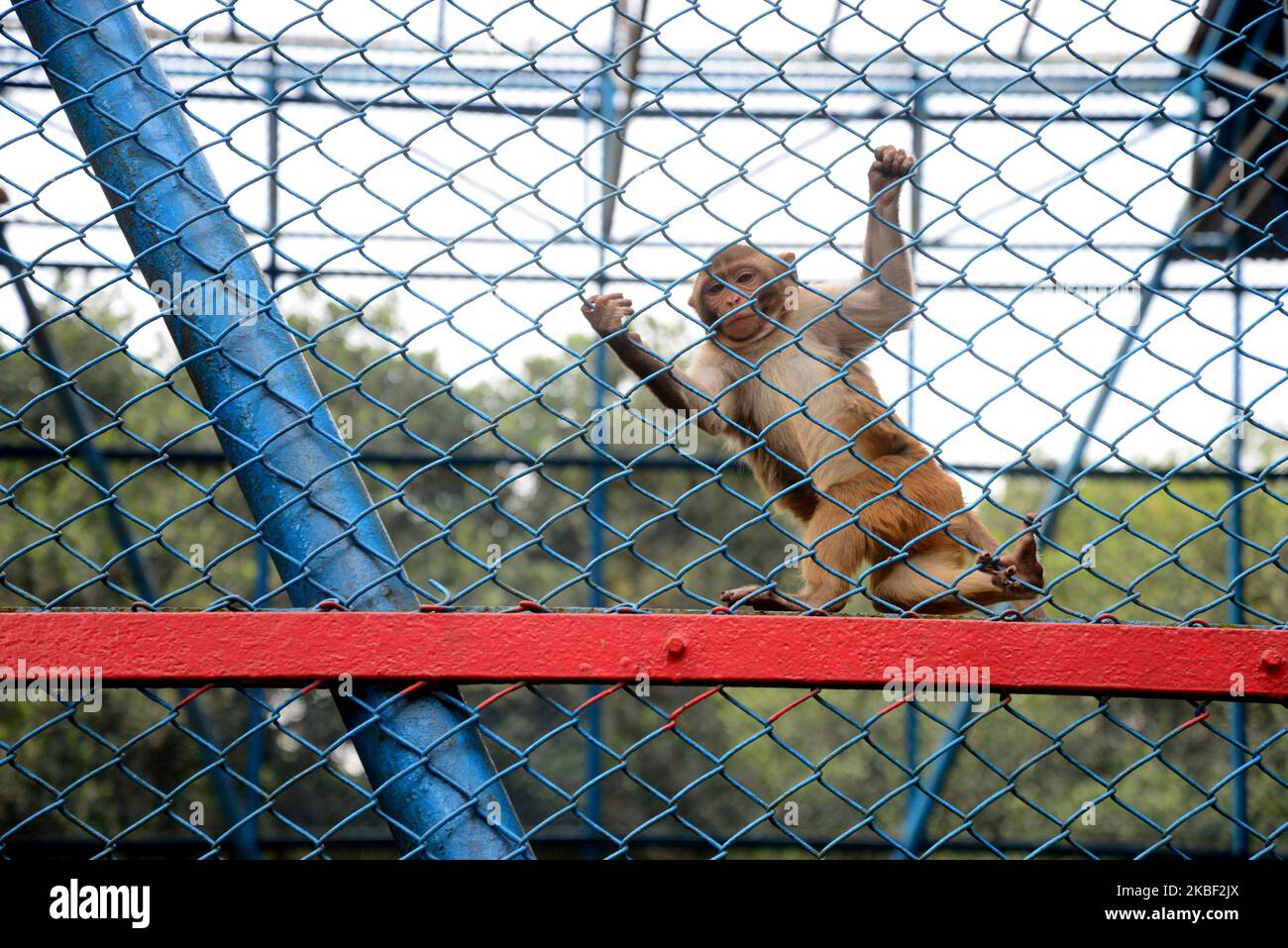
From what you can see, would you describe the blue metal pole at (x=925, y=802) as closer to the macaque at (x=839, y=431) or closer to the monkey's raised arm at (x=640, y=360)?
the macaque at (x=839, y=431)

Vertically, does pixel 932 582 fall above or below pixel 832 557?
below

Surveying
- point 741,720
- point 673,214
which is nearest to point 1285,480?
point 741,720

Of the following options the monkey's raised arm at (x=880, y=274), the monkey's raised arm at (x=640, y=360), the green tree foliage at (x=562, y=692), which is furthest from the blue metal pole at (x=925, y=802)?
the monkey's raised arm at (x=640, y=360)

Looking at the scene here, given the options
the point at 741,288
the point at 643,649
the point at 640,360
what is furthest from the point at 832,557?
the point at 643,649

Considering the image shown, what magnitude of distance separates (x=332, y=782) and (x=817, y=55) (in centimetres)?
798

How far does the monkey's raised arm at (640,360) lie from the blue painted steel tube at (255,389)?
798 mm

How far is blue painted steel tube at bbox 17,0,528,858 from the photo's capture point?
2.19 m

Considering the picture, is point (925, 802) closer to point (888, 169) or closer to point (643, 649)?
point (888, 169)

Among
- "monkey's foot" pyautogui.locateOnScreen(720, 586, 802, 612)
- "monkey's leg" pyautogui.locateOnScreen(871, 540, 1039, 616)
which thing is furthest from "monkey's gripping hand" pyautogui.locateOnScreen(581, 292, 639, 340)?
"monkey's leg" pyautogui.locateOnScreen(871, 540, 1039, 616)

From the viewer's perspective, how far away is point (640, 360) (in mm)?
3248
